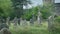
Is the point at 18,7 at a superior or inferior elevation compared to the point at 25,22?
inferior

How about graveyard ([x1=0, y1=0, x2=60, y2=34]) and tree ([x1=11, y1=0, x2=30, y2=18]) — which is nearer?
graveyard ([x1=0, y1=0, x2=60, y2=34])

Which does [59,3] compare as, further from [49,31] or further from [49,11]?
[49,31]

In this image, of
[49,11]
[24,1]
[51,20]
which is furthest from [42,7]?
[51,20]

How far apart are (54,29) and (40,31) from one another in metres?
0.71

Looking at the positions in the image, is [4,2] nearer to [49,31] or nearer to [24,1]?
[49,31]

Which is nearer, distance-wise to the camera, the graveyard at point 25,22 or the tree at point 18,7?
the graveyard at point 25,22

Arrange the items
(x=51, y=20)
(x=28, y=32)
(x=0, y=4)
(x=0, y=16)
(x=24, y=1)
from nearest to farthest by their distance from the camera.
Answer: (x=28, y=32) → (x=51, y=20) → (x=0, y=4) → (x=0, y=16) → (x=24, y=1)

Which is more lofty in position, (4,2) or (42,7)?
(4,2)

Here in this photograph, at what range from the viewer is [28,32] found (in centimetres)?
1025

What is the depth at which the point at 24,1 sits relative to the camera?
26.5 meters

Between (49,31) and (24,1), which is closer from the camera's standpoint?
(49,31)

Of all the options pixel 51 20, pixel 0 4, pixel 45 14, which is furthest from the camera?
pixel 45 14

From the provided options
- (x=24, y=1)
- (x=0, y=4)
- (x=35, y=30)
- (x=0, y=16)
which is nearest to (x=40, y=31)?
(x=35, y=30)

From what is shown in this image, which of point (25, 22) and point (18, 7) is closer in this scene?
point (25, 22)
